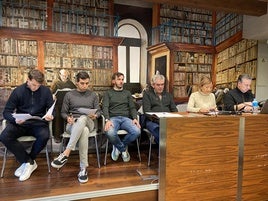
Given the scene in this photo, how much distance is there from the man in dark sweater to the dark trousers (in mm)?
654

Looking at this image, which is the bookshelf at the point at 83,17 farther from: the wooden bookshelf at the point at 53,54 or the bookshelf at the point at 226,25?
the bookshelf at the point at 226,25

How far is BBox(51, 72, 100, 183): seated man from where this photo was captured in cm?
222

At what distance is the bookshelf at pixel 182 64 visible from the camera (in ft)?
18.1

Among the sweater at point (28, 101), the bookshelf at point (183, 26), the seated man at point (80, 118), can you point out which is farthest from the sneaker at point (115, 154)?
the bookshelf at point (183, 26)

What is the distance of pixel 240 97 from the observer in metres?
2.72

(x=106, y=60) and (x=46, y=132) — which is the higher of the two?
(x=106, y=60)

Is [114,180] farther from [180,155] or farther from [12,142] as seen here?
[12,142]

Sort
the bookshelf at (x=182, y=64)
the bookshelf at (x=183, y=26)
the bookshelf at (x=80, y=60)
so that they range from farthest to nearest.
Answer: the bookshelf at (x=183, y=26)
the bookshelf at (x=182, y=64)
the bookshelf at (x=80, y=60)

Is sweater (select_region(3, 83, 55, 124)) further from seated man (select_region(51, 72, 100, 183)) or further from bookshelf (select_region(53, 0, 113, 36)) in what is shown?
bookshelf (select_region(53, 0, 113, 36))

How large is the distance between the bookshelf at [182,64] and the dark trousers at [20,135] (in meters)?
3.75

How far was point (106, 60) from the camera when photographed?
5246 mm

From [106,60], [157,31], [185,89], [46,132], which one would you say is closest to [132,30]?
[157,31]

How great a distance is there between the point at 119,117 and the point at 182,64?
10.9 ft

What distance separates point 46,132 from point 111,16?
3.84 m
